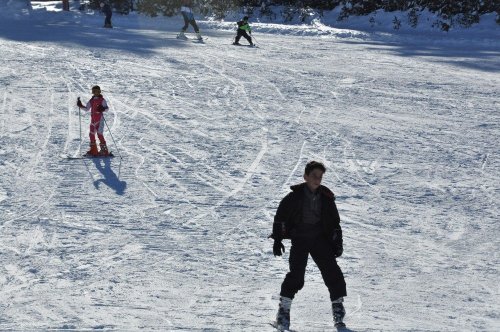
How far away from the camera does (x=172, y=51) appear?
25266 millimetres

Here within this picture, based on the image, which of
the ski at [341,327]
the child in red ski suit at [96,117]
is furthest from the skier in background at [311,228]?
the child in red ski suit at [96,117]

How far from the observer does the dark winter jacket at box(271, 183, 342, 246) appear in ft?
22.5

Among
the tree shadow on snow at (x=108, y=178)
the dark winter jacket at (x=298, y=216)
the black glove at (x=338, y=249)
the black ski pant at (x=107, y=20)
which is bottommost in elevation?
the tree shadow on snow at (x=108, y=178)

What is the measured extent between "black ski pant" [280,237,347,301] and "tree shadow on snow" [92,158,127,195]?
555cm

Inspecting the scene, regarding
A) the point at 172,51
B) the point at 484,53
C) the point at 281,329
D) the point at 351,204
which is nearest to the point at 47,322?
the point at 281,329

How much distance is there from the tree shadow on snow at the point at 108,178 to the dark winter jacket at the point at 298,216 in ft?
18.8

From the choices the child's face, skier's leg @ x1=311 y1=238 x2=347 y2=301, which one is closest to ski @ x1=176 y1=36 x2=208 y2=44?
skier's leg @ x1=311 y1=238 x2=347 y2=301

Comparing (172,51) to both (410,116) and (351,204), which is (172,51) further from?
(351,204)

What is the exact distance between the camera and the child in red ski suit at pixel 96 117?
13.8 metres

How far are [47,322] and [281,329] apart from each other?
6.17 feet

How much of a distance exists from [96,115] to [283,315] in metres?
7.51

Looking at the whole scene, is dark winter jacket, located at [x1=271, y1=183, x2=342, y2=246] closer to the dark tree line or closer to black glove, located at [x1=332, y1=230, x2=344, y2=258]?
black glove, located at [x1=332, y1=230, x2=344, y2=258]

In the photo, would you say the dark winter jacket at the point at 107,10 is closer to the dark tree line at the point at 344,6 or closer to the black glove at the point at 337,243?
the dark tree line at the point at 344,6

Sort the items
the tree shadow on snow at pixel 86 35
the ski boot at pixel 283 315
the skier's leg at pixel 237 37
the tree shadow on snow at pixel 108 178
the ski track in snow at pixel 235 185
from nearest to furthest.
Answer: the ski boot at pixel 283 315
the ski track in snow at pixel 235 185
the tree shadow on snow at pixel 108 178
the tree shadow on snow at pixel 86 35
the skier's leg at pixel 237 37
